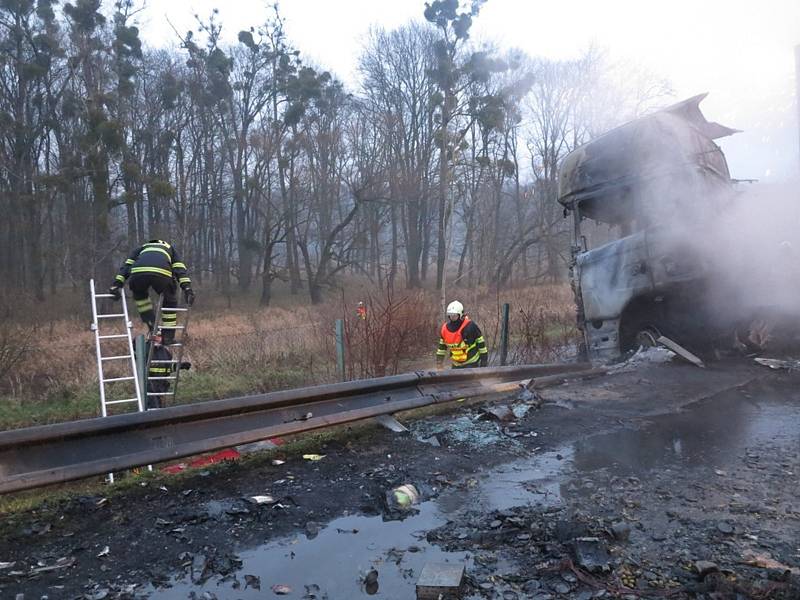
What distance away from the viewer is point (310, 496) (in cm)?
313

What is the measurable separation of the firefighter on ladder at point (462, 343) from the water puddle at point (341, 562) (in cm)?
502

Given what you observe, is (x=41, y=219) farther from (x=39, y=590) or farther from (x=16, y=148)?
(x=39, y=590)

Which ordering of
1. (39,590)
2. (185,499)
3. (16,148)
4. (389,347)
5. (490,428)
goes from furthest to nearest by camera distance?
(16,148), (389,347), (490,428), (185,499), (39,590)

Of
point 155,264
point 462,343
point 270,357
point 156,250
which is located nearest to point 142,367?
point 155,264

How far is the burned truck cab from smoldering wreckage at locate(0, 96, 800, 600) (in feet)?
3.69

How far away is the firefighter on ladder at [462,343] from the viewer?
7844 mm

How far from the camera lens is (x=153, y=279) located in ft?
21.9

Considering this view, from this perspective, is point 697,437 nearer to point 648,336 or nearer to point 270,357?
point 648,336

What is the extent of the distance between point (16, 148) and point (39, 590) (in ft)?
104

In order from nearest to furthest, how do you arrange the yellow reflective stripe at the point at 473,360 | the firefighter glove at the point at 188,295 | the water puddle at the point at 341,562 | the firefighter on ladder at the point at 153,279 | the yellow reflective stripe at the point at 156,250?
1. the water puddle at the point at 341,562
2. the firefighter glove at the point at 188,295
3. the firefighter on ladder at the point at 153,279
4. the yellow reflective stripe at the point at 156,250
5. the yellow reflective stripe at the point at 473,360

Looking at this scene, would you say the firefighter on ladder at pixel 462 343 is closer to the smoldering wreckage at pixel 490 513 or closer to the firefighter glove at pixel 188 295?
the smoldering wreckage at pixel 490 513

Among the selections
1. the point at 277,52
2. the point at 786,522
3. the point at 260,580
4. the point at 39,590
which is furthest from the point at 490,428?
the point at 277,52

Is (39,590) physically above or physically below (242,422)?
below

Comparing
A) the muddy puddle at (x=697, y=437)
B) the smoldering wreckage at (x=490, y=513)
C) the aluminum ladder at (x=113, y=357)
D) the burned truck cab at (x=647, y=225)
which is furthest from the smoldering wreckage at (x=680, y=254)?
the aluminum ladder at (x=113, y=357)
